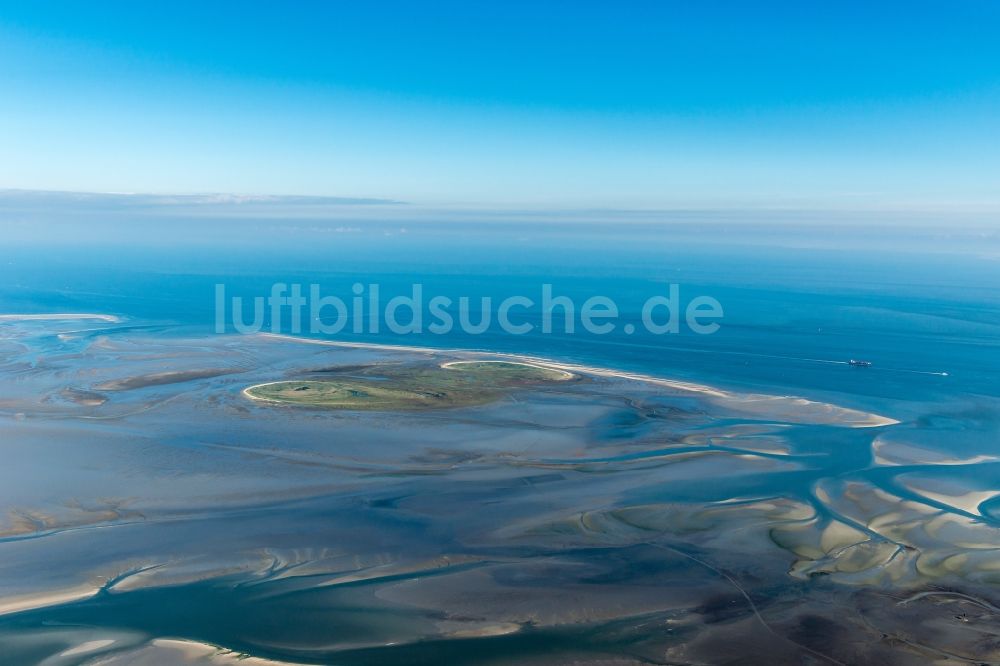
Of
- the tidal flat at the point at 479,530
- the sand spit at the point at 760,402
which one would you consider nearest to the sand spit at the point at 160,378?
the tidal flat at the point at 479,530

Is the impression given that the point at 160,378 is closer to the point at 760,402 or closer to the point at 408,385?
the point at 408,385

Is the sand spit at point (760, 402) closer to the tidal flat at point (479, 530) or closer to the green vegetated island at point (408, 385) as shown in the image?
the tidal flat at point (479, 530)

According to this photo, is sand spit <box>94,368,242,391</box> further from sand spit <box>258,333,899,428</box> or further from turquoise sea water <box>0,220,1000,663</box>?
sand spit <box>258,333,899,428</box>

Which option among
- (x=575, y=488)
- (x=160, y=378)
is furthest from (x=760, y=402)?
(x=160, y=378)

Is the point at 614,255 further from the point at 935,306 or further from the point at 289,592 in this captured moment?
the point at 289,592

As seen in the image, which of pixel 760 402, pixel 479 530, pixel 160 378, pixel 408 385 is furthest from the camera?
pixel 160 378
